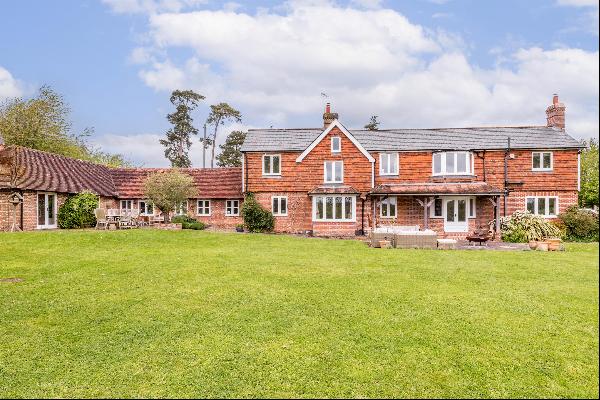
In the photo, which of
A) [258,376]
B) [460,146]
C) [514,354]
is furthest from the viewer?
[460,146]

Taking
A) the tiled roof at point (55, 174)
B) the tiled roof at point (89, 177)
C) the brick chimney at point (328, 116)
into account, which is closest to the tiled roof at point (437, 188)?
the brick chimney at point (328, 116)

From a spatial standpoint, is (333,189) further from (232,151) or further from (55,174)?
(232,151)

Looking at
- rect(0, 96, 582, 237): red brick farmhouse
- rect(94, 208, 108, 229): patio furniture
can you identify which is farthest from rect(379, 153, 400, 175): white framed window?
rect(94, 208, 108, 229): patio furniture

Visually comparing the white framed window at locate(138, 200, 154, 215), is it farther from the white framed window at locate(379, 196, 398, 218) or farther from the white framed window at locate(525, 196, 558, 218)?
the white framed window at locate(525, 196, 558, 218)

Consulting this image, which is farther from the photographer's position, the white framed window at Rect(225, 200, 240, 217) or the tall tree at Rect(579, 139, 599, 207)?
the white framed window at Rect(225, 200, 240, 217)

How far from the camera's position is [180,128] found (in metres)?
67.7

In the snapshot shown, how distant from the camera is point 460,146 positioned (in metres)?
35.7

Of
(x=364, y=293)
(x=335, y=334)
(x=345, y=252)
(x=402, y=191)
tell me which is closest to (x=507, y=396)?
(x=335, y=334)

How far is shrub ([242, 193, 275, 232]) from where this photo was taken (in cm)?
3584

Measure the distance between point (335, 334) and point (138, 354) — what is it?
3.90 m

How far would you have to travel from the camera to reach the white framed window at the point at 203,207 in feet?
133

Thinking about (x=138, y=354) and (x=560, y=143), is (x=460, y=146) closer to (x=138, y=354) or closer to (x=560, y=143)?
(x=560, y=143)

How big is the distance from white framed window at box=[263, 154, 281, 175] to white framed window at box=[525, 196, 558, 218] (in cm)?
1970

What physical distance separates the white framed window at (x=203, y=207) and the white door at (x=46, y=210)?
1159 centimetres
